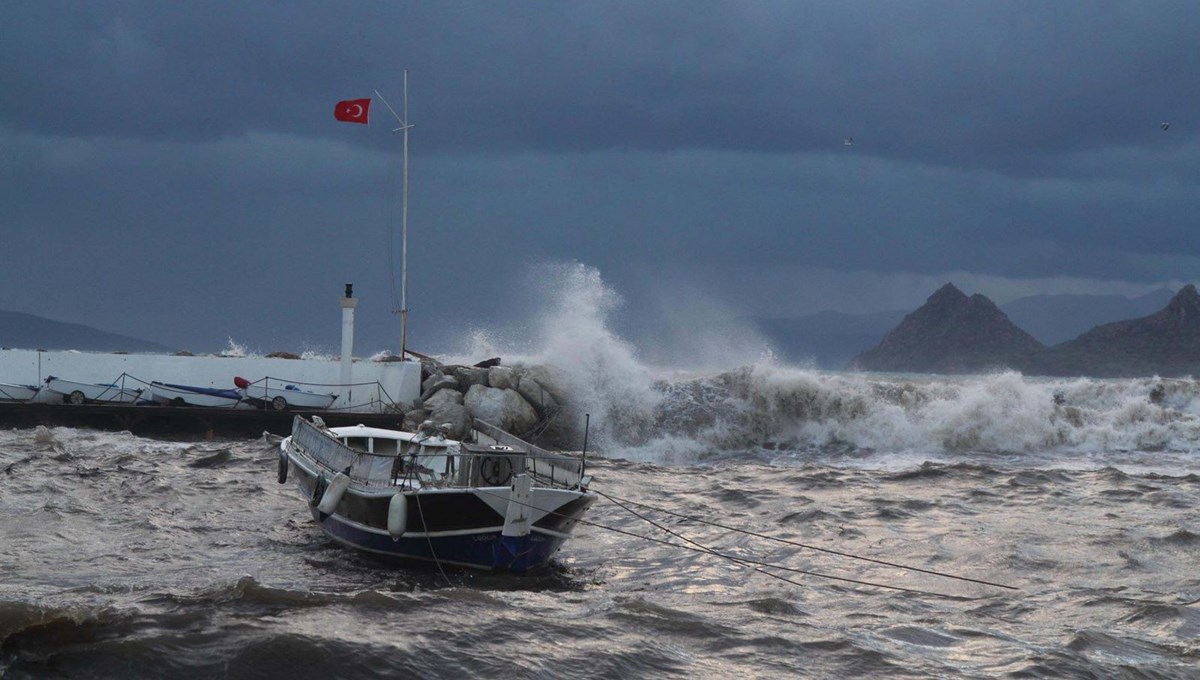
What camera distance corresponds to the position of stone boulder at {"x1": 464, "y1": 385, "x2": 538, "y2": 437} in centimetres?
2831

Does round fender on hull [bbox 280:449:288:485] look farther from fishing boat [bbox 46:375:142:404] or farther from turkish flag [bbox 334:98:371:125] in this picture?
turkish flag [bbox 334:98:371:125]

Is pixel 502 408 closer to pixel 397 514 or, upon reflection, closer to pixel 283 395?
pixel 283 395

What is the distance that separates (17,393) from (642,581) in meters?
23.5

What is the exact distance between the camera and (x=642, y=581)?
41.8ft

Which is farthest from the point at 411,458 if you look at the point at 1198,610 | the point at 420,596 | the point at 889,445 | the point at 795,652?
the point at 889,445

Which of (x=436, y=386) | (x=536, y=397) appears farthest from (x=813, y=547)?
(x=436, y=386)

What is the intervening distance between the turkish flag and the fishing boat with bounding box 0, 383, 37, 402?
464 inches

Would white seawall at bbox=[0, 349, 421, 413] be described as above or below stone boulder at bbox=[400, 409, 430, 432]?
above

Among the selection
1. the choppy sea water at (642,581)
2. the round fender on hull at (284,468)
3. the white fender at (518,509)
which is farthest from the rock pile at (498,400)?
the white fender at (518,509)

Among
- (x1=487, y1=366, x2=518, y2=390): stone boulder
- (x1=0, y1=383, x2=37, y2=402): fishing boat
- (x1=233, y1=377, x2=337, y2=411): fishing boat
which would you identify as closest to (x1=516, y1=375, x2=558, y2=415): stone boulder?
(x1=487, y1=366, x2=518, y2=390): stone boulder

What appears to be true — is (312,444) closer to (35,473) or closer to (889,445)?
(35,473)

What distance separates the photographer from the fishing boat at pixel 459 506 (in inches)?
482

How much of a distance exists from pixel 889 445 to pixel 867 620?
71.2 feet

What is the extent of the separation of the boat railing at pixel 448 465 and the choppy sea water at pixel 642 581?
1101 millimetres
